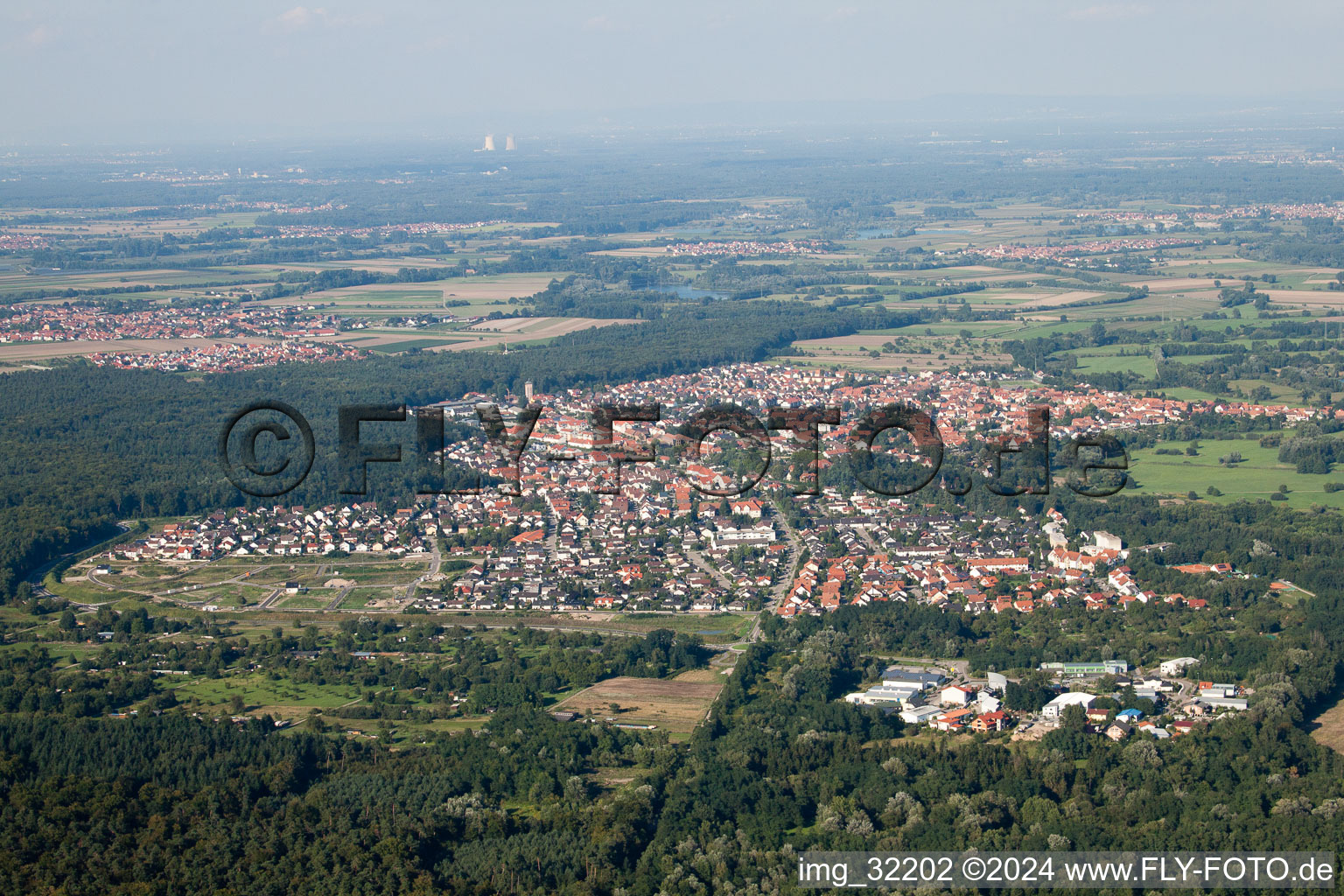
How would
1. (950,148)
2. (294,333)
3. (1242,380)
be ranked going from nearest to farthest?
(1242,380), (294,333), (950,148)

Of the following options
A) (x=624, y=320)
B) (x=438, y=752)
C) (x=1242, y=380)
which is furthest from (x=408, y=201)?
(x=438, y=752)

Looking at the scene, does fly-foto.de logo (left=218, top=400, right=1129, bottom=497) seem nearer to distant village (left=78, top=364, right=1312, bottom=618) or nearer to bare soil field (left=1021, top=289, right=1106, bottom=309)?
distant village (left=78, top=364, right=1312, bottom=618)

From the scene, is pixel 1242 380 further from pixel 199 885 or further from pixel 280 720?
pixel 199 885

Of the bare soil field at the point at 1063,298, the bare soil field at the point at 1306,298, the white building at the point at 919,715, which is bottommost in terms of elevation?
the white building at the point at 919,715

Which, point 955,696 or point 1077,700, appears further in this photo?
point 955,696

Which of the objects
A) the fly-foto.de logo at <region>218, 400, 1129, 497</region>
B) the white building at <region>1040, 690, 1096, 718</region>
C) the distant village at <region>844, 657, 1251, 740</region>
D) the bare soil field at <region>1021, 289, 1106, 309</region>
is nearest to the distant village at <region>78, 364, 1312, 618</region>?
the fly-foto.de logo at <region>218, 400, 1129, 497</region>

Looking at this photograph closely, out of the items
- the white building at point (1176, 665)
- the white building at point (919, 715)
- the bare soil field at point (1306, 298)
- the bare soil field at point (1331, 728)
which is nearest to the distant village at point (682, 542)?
the white building at point (1176, 665)

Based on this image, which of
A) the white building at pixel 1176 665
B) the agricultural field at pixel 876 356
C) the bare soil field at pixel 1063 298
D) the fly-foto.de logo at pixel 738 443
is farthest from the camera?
the bare soil field at pixel 1063 298

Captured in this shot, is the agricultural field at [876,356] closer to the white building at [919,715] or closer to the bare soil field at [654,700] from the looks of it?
the bare soil field at [654,700]

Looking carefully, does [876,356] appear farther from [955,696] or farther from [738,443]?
[955,696]

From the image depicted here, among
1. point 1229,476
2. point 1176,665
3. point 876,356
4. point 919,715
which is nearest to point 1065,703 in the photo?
point 919,715

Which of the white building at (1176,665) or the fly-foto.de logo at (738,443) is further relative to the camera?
the fly-foto.de logo at (738,443)
